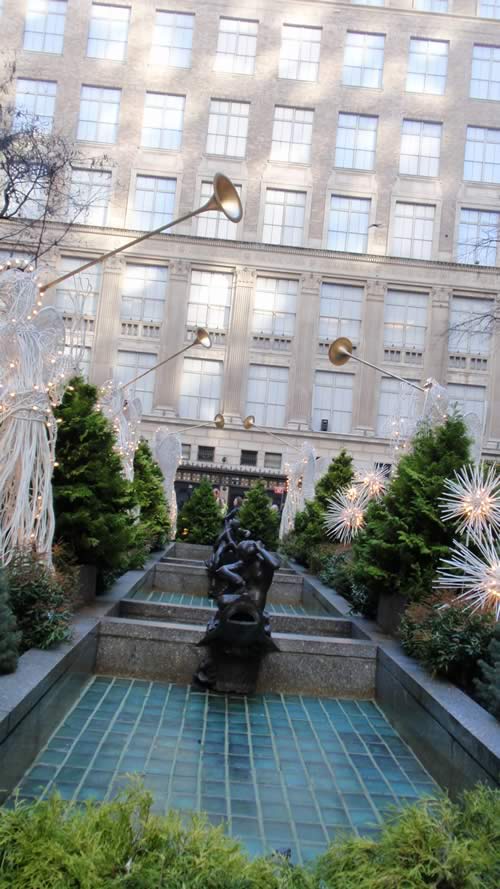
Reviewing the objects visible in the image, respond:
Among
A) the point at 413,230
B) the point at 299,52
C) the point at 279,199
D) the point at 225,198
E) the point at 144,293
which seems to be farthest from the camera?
the point at 299,52

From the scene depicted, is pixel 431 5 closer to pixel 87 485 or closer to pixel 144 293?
pixel 144 293

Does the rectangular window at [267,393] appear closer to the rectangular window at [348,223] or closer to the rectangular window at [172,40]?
the rectangular window at [348,223]

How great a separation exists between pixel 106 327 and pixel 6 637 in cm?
3383

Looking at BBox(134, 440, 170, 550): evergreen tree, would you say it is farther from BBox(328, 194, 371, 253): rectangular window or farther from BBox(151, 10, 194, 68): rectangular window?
BBox(151, 10, 194, 68): rectangular window

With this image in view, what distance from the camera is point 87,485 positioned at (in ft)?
35.0

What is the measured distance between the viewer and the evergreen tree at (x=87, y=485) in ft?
→ 34.4

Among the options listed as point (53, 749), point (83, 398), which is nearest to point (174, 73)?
point (83, 398)

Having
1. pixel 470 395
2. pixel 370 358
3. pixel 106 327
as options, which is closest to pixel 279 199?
pixel 370 358

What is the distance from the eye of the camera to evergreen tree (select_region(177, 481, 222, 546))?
89.1 ft

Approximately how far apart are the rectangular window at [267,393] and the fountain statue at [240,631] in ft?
98.8

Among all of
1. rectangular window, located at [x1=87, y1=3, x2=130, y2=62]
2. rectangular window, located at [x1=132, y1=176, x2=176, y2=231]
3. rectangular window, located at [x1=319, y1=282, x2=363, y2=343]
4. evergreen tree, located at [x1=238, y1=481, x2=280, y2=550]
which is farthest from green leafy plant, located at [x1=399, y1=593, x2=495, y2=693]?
rectangular window, located at [x1=87, y1=3, x2=130, y2=62]

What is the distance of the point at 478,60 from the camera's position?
1585 inches

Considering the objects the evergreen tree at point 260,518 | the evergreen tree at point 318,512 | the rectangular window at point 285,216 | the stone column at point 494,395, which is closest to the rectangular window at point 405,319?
the stone column at point 494,395

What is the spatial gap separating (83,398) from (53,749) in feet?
19.6
